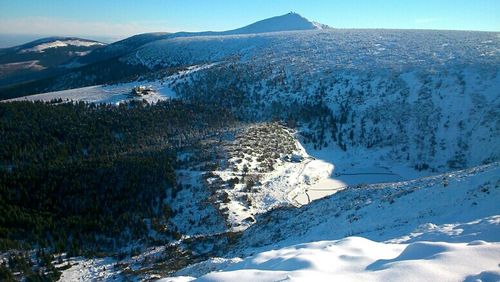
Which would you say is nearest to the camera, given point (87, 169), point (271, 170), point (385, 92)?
point (87, 169)

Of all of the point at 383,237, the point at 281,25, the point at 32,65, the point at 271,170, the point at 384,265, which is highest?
the point at 281,25

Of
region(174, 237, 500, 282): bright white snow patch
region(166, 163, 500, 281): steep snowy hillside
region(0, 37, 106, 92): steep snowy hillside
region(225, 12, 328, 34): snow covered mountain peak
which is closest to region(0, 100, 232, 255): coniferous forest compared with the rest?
region(166, 163, 500, 281): steep snowy hillside

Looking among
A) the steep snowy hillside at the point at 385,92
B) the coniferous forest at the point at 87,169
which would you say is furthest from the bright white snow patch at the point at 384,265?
the steep snowy hillside at the point at 385,92

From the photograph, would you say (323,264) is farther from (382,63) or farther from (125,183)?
(382,63)

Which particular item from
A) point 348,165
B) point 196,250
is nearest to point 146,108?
point 348,165

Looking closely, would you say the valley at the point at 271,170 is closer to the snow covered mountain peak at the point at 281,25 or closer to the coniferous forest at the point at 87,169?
the coniferous forest at the point at 87,169

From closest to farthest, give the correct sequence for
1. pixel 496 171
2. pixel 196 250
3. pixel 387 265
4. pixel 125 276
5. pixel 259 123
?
pixel 387 265, pixel 496 171, pixel 125 276, pixel 196 250, pixel 259 123

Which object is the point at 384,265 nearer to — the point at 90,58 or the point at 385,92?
the point at 385,92

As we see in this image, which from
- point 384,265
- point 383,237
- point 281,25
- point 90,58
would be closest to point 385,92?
point 383,237

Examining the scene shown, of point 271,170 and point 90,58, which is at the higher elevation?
point 90,58
